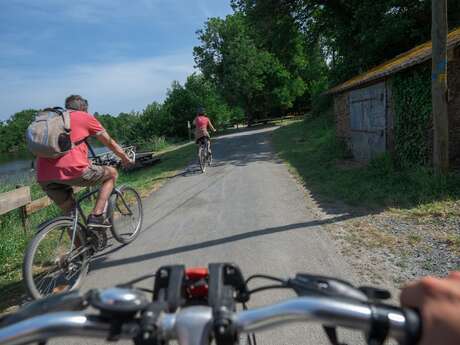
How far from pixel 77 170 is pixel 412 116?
756cm

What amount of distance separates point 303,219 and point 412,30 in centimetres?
1278

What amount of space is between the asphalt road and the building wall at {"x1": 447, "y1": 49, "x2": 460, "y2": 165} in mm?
3457

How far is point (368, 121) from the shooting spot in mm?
10617

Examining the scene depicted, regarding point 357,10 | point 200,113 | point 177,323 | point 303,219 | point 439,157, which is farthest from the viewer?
point 357,10

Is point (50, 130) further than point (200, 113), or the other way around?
point (200, 113)

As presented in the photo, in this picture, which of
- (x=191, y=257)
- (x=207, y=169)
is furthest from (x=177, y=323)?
(x=207, y=169)

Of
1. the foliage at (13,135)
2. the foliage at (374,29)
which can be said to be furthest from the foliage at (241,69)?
the foliage at (13,135)

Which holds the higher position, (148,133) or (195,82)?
(195,82)

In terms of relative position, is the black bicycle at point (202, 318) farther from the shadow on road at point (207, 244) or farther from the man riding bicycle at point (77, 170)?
the shadow on road at point (207, 244)

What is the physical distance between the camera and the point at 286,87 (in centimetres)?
4434

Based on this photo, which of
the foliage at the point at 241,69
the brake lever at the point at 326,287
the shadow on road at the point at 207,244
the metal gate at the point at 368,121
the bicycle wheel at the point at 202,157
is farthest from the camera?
the foliage at the point at 241,69

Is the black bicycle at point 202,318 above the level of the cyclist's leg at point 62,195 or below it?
above

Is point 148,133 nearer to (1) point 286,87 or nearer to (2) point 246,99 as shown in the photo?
(2) point 246,99

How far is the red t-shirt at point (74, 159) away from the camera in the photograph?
3.99 m
